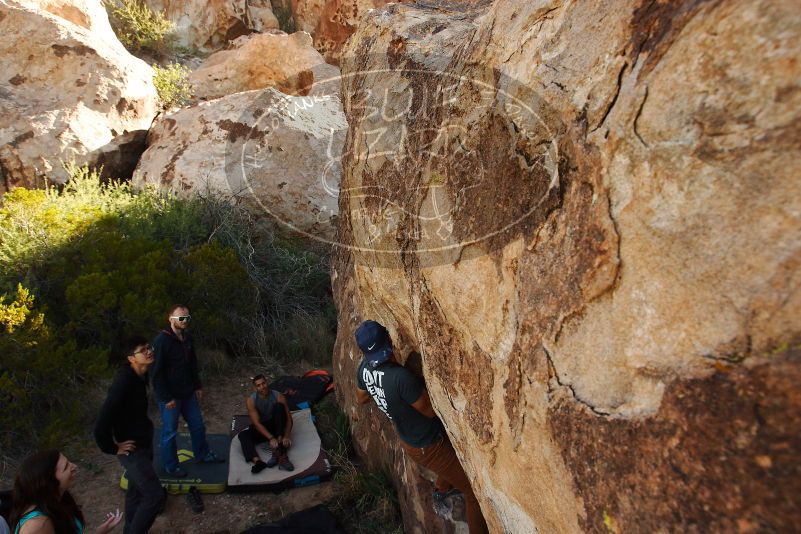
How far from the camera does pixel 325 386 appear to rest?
539 centimetres

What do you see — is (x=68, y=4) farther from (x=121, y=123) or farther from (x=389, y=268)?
(x=389, y=268)

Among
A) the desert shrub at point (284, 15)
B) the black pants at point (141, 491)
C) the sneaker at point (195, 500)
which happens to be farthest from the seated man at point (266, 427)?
the desert shrub at point (284, 15)

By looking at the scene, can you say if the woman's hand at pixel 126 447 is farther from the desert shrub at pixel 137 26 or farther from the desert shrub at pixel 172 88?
the desert shrub at pixel 137 26

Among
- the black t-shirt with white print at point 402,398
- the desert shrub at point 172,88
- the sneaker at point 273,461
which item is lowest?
the sneaker at point 273,461

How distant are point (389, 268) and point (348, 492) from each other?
6.14 ft

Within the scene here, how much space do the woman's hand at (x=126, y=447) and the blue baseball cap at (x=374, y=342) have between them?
147cm

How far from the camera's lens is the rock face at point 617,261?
1.12 metres

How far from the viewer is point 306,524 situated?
3.70m

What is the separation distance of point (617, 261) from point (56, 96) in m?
8.35

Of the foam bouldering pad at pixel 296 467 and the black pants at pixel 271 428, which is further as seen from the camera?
the black pants at pixel 271 428

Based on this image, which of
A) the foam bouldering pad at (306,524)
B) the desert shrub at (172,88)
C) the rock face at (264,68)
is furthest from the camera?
the rock face at (264,68)

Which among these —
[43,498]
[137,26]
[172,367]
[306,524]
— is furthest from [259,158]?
[137,26]

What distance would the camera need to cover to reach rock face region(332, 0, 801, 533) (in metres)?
1.12

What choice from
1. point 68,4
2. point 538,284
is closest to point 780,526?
point 538,284
